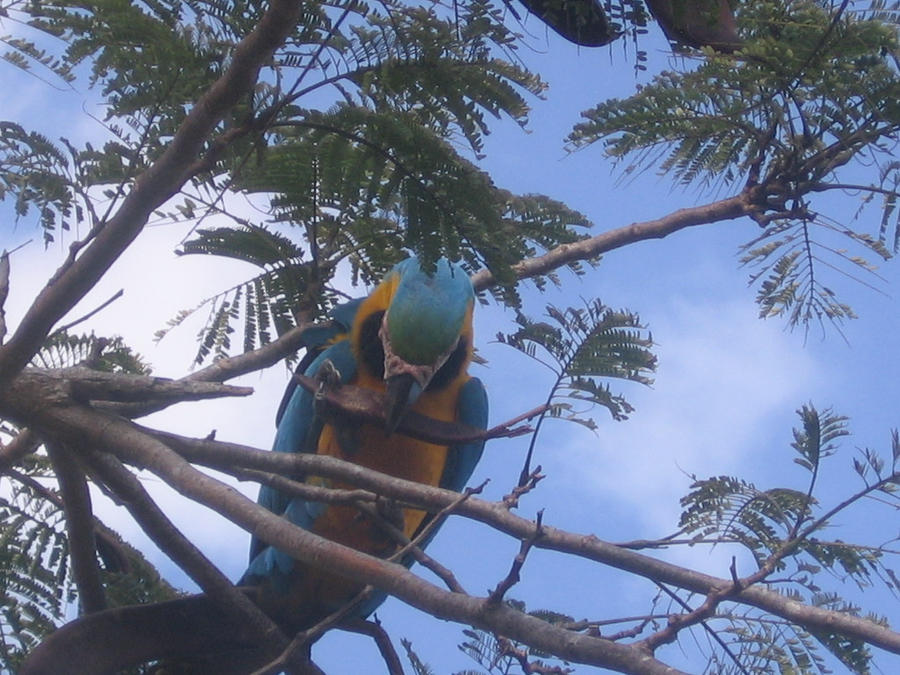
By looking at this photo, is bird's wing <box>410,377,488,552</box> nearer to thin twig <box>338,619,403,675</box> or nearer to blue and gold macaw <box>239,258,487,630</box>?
blue and gold macaw <box>239,258,487,630</box>

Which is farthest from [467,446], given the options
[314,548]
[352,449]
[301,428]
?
[314,548]

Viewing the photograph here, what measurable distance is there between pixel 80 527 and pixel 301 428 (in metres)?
1.29

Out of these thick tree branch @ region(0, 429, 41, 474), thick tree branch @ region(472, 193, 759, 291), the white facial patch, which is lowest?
thick tree branch @ region(0, 429, 41, 474)

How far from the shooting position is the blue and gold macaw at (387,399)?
4.61 metres

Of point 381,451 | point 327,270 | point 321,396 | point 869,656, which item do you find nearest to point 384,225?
point 327,270

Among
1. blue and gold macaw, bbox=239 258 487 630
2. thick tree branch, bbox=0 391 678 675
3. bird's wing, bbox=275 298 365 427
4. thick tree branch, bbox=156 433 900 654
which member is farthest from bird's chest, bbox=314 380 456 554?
thick tree branch, bbox=156 433 900 654

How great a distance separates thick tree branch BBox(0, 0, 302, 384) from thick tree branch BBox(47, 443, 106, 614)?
0.39 metres

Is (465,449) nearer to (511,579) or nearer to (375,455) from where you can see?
(375,455)

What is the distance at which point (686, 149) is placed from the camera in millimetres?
4547

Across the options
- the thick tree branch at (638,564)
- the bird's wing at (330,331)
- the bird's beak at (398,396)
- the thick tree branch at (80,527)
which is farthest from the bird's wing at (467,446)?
the thick tree branch at (638,564)

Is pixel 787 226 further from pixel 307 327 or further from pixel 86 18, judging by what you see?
pixel 86 18

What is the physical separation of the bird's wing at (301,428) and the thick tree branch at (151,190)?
148cm

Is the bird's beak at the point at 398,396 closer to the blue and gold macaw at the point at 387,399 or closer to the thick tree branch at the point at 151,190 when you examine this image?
the blue and gold macaw at the point at 387,399

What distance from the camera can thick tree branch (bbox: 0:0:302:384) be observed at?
3.05 metres
